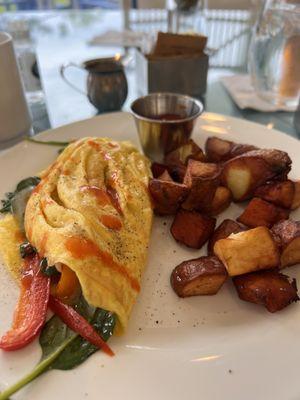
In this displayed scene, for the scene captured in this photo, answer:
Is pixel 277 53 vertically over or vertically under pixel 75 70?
over

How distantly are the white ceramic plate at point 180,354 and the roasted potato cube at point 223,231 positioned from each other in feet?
0.24

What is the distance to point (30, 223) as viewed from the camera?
149 cm

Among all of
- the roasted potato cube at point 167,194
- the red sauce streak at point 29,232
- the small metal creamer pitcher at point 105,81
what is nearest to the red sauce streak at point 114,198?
the roasted potato cube at point 167,194

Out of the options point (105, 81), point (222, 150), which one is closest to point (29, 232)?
point (222, 150)

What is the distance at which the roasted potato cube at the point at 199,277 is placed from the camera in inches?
51.1

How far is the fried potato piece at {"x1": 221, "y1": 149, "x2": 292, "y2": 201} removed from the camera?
1646 millimetres

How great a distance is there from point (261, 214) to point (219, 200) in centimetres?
21

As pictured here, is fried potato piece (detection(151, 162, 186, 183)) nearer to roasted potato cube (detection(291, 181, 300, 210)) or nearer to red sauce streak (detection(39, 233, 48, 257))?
roasted potato cube (detection(291, 181, 300, 210))

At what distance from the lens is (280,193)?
161 cm

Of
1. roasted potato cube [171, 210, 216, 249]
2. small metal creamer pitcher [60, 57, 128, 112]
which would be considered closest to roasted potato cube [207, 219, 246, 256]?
roasted potato cube [171, 210, 216, 249]

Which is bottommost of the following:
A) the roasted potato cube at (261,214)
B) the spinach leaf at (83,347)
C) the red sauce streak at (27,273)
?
the spinach leaf at (83,347)

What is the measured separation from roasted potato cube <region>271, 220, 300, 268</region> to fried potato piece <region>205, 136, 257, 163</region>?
550 millimetres

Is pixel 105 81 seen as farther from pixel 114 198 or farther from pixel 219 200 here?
pixel 219 200

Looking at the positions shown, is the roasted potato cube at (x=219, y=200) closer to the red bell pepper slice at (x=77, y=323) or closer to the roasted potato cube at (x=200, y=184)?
the roasted potato cube at (x=200, y=184)
